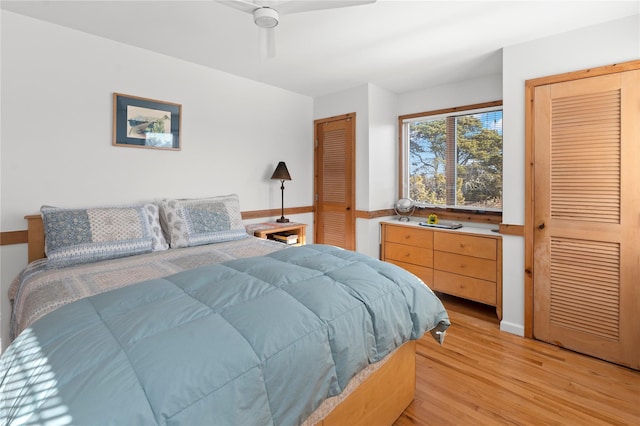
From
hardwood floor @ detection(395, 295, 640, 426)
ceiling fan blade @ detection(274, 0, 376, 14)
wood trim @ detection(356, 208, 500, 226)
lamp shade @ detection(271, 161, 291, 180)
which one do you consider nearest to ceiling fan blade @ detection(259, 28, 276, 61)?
ceiling fan blade @ detection(274, 0, 376, 14)

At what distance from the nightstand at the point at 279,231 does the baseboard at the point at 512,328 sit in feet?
7.02

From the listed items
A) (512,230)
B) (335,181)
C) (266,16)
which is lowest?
(512,230)

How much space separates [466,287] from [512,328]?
1.76 ft

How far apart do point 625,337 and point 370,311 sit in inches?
84.1

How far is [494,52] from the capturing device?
9.18 feet

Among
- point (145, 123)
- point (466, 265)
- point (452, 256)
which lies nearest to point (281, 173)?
point (145, 123)

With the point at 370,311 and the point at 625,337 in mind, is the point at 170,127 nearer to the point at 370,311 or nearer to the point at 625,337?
the point at 370,311

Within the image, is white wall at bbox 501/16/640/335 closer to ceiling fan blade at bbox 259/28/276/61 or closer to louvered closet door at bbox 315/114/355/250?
louvered closet door at bbox 315/114/355/250

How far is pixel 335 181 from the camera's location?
4074 millimetres

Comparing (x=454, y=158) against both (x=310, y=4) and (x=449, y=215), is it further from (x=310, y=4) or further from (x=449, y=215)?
(x=310, y=4)

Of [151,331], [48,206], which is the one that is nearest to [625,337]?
[151,331]

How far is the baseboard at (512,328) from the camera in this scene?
2678 millimetres

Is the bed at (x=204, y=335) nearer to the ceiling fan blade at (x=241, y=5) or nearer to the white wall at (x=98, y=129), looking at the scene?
the white wall at (x=98, y=129)

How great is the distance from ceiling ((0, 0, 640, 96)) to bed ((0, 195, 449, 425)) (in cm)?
141
